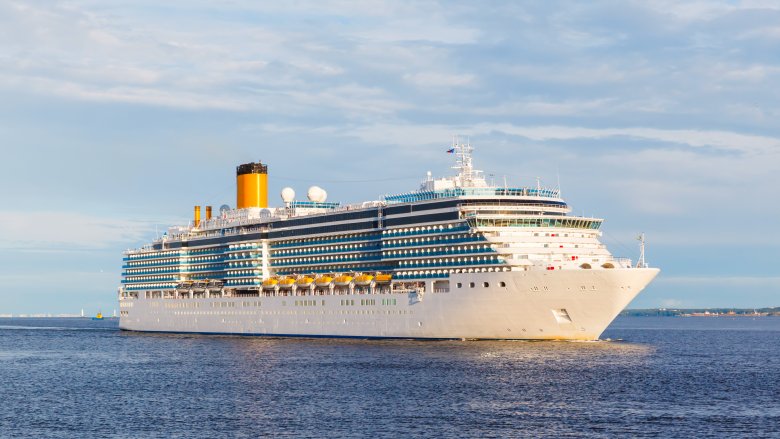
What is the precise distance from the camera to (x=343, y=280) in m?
96.4

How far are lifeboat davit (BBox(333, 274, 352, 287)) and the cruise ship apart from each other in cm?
14

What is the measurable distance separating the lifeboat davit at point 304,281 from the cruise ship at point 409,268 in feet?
0.55

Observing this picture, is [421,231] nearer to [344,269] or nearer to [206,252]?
[344,269]

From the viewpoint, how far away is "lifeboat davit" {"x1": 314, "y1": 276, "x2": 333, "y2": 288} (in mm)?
98625

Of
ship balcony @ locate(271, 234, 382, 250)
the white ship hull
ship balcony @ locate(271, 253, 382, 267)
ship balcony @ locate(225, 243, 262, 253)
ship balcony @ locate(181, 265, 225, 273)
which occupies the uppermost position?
ship balcony @ locate(225, 243, 262, 253)

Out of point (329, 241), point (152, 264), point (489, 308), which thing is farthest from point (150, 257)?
point (489, 308)

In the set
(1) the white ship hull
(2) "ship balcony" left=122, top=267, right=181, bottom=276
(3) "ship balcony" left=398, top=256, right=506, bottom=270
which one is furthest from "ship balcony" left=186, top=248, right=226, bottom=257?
(3) "ship balcony" left=398, top=256, right=506, bottom=270

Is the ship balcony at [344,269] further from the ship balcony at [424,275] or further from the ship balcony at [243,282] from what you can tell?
the ship balcony at [243,282]

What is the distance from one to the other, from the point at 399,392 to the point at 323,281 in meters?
44.1

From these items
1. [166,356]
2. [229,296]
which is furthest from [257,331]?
[166,356]

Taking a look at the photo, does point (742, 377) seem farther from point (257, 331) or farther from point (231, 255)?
point (231, 255)

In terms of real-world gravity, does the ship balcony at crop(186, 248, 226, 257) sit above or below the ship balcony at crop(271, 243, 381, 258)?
above

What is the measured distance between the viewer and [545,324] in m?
79.4

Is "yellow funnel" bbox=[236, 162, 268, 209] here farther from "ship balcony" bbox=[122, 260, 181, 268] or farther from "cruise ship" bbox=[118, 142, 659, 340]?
"ship balcony" bbox=[122, 260, 181, 268]
